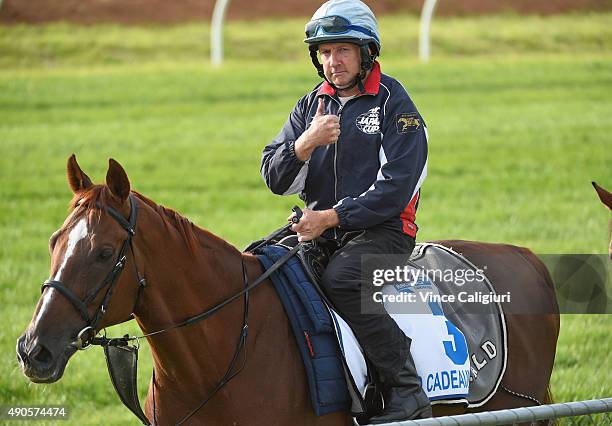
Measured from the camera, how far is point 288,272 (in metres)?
5.46

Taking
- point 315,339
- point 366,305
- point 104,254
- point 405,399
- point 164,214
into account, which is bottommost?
point 405,399

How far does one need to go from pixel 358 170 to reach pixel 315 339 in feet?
2.92

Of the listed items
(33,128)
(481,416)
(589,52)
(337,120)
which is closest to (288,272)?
(337,120)

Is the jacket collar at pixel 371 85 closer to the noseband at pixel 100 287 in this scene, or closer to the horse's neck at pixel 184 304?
the horse's neck at pixel 184 304

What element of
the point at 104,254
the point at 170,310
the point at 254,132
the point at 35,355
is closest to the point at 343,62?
the point at 170,310

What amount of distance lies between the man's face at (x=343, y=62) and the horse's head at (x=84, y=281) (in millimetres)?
1301

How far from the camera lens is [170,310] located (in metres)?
5.07

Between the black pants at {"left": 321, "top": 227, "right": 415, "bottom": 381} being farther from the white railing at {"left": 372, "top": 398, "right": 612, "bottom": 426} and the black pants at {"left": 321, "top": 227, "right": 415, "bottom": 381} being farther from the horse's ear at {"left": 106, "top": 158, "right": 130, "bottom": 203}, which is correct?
the horse's ear at {"left": 106, "top": 158, "right": 130, "bottom": 203}

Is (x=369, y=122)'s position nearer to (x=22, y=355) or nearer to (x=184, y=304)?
(x=184, y=304)

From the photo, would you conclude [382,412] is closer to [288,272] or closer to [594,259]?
[288,272]

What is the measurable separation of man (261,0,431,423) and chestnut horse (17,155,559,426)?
12.9 inches

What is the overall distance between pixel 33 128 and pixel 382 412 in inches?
618

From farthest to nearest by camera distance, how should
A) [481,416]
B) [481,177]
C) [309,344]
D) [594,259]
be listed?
[481,177] < [594,259] < [309,344] < [481,416]

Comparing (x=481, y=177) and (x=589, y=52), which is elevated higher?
(x=589, y=52)
